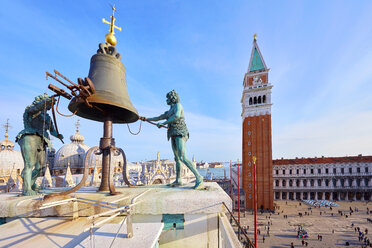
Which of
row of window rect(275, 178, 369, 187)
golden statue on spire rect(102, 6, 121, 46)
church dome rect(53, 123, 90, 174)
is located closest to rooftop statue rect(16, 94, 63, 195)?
golden statue on spire rect(102, 6, 121, 46)

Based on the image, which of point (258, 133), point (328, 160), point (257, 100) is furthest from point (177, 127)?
point (328, 160)

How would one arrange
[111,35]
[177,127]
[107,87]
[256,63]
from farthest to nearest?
1. [256,63]
2. [111,35]
3. [177,127]
4. [107,87]

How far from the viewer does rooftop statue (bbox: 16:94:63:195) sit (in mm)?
5844

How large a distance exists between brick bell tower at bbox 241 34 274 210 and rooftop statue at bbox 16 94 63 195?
127 feet

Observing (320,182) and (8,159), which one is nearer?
(8,159)

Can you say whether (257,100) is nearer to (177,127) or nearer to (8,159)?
(177,127)

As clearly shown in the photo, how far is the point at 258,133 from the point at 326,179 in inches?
1047

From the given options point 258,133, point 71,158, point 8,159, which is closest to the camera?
point 8,159

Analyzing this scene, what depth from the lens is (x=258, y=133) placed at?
1559 inches

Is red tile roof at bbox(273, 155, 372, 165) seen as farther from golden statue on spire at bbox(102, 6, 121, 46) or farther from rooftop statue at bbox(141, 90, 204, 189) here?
golden statue on spire at bbox(102, 6, 121, 46)

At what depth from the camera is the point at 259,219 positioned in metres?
31.5

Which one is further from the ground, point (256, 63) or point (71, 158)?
point (256, 63)

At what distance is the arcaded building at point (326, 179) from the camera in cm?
4622

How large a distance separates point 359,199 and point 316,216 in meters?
26.2
